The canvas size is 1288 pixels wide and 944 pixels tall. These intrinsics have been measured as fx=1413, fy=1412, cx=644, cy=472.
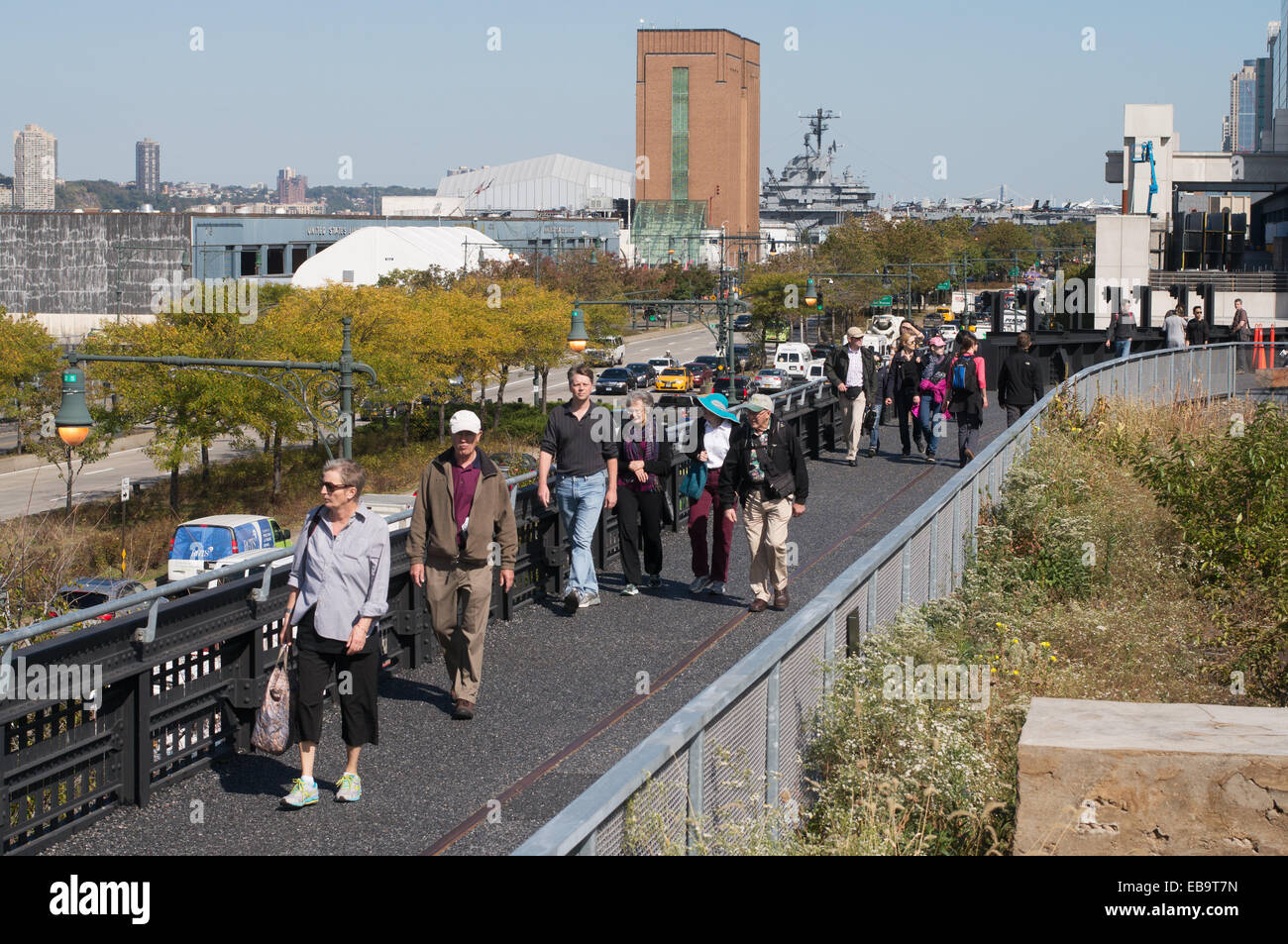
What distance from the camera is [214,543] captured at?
1211 inches

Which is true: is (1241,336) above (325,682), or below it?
above

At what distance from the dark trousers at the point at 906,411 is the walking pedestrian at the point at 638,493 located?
8049mm

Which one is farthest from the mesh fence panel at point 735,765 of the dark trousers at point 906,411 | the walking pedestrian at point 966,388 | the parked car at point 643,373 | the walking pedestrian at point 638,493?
the parked car at point 643,373

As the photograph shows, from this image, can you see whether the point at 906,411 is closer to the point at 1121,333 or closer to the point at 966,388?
the point at 966,388

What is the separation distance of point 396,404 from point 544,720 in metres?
53.3

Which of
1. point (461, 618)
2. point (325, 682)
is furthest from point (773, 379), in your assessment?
point (325, 682)

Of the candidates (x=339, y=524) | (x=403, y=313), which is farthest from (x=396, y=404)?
(x=339, y=524)

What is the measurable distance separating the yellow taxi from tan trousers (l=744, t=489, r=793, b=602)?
59068 mm

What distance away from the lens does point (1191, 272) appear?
62.9 m

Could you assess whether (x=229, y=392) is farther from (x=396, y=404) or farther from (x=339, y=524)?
(x=339, y=524)

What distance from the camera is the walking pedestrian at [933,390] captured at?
717 inches

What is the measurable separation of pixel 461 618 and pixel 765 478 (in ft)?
9.75

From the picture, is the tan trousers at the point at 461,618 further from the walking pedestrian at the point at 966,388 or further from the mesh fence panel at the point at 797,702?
the walking pedestrian at the point at 966,388

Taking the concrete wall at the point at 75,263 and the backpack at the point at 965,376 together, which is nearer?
the backpack at the point at 965,376
